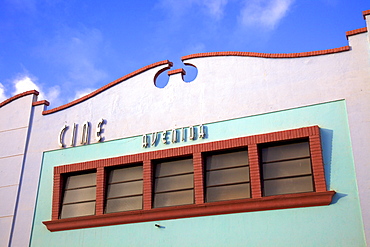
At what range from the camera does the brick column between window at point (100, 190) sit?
16.0 meters

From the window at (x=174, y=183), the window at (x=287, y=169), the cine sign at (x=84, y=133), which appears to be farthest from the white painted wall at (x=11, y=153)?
the window at (x=287, y=169)

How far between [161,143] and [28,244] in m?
5.66

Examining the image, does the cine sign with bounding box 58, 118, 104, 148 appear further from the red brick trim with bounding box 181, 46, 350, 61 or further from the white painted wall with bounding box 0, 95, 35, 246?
the red brick trim with bounding box 181, 46, 350, 61

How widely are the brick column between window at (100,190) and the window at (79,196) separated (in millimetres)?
361

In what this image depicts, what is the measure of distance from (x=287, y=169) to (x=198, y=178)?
2664 mm

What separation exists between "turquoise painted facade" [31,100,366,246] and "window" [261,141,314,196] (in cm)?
57

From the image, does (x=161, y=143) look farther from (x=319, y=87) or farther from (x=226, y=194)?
(x=319, y=87)

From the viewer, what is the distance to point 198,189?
14797mm

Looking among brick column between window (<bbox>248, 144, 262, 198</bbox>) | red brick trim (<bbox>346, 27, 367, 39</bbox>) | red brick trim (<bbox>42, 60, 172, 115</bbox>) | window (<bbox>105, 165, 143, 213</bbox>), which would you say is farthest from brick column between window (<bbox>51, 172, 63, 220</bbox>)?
red brick trim (<bbox>346, 27, 367, 39</bbox>)

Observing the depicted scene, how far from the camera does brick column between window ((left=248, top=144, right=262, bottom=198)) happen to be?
45.9ft

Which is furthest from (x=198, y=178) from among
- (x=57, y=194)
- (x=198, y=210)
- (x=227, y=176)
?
(x=57, y=194)

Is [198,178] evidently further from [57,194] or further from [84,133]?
[57,194]

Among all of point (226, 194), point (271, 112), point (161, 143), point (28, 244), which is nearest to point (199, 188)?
point (226, 194)

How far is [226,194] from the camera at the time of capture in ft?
47.9
